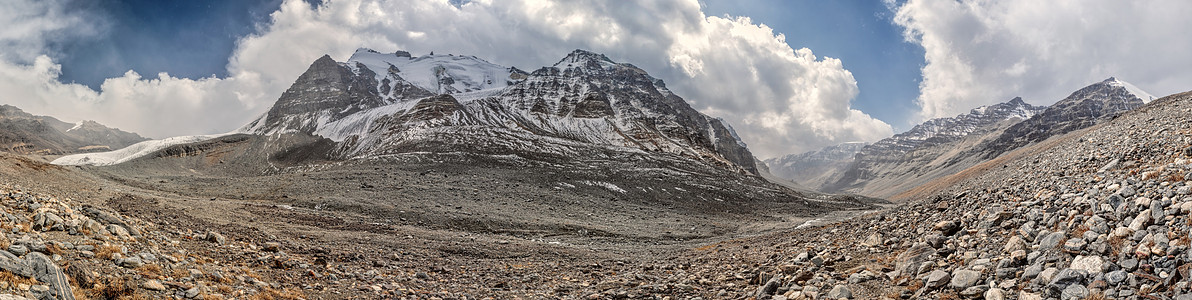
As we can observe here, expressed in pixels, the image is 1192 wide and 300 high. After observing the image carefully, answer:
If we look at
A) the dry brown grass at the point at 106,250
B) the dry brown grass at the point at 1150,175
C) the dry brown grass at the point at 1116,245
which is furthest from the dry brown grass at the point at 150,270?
the dry brown grass at the point at 1150,175

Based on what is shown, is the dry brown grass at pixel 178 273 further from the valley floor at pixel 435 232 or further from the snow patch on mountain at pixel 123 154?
the snow patch on mountain at pixel 123 154

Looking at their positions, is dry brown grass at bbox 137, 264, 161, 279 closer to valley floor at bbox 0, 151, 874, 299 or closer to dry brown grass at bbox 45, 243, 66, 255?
valley floor at bbox 0, 151, 874, 299

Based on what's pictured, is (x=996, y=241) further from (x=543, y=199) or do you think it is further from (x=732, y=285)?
(x=543, y=199)

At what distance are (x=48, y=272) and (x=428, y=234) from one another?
24880 millimetres

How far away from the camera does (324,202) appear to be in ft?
148

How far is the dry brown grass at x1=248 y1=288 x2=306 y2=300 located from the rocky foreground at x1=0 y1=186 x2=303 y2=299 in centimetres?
2

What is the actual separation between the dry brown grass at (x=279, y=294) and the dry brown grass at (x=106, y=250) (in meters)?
2.90

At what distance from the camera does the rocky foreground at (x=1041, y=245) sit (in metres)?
6.81

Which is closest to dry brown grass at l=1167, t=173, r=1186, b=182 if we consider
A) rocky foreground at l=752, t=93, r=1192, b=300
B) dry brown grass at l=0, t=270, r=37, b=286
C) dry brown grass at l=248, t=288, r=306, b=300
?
rocky foreground at l=752, t=93, r=1192, b=300

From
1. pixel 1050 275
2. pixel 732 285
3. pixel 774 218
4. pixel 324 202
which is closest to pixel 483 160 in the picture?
pixel 324 202

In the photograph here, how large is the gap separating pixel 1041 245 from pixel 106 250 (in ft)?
60.9

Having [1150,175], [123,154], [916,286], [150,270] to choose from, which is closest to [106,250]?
[150,270]

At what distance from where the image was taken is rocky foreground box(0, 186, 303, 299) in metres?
8.21

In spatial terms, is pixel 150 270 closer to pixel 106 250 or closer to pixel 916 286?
pixel 106 250
